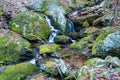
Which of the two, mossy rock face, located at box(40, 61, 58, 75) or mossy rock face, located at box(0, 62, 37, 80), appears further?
mossy rock face, located at box(0, 62, 37, 80)

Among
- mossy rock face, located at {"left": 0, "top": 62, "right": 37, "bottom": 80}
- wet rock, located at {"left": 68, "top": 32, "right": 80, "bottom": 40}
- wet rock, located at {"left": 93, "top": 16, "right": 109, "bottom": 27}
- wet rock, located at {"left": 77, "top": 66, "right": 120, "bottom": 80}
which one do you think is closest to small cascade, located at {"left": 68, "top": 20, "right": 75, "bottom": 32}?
wet rock, located at {"left": 68, "top": 32, "right": 80, "bottom": 40}

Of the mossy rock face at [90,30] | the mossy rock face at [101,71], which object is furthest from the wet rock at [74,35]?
the mossy rock face at [101,71]

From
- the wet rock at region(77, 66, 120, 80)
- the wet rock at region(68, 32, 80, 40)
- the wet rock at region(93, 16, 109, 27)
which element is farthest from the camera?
the wet rock at region(93, 16, 109, 27)

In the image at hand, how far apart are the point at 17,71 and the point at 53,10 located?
6905 mm

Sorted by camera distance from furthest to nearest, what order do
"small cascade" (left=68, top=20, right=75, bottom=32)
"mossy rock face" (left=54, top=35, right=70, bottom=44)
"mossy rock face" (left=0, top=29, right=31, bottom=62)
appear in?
1. "small cascade" (left=68, top=20, right=75, bottom=32)
2. "mossy rock face" (left=54, top=35, right=70, bottom=44)
3. "mossy rock face" (left=0, top=29, right=31, bottom=62)

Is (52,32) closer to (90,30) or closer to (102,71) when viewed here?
(90,30)

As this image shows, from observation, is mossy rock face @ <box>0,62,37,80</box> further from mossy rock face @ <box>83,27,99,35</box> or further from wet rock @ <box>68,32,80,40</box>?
mossy rock face @ <box>83,27,99,35</box>

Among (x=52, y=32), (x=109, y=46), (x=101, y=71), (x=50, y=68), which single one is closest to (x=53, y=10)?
(x=52, y=32)

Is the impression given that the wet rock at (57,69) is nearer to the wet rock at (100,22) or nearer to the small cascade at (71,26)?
the small cascade at (71,26)

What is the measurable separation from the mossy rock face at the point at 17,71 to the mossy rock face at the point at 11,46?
111cm

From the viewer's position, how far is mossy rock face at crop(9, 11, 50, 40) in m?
11.8

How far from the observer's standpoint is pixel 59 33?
12672 millimetres

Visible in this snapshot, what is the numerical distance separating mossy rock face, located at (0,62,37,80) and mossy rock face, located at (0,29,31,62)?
111cm

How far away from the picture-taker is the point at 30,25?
1205 centimetres
